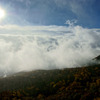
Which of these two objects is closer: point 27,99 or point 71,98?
point 71,98

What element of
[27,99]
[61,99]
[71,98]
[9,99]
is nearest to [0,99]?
[9,99]

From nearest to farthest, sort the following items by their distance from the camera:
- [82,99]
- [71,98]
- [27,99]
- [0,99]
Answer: [82,99]
[71,98]
[27,99]
[0,99]

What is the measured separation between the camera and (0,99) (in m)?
104

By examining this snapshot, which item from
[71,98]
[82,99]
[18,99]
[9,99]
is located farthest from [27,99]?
[82,99]

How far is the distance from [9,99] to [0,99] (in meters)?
9.10

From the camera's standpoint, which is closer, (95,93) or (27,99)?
(95,93)

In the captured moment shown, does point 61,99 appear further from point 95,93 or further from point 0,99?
point 0,99

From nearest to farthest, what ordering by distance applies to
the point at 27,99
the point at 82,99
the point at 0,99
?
the point at 82,99
the point at 27,99
the point at 0,99

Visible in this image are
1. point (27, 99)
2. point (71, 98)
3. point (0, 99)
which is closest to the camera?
point (71, 98)

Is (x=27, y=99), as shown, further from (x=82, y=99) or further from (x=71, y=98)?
(x=82, y=99)

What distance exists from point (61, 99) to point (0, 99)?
5902cm

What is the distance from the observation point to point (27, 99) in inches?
Answer: 3784

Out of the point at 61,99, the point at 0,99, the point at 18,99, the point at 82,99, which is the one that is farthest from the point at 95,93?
the point at 0,99

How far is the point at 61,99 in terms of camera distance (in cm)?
7806
